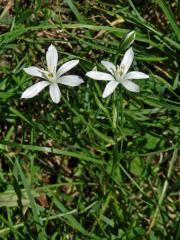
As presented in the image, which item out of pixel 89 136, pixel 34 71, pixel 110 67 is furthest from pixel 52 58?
pixel 89 136

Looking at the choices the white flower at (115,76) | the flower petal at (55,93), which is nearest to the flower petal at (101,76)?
the white flower at (115,76)

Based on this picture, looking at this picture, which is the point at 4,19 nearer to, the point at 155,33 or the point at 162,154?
the point at 155,33

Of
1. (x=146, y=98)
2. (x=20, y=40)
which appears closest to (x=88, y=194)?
(x=146, y=98)

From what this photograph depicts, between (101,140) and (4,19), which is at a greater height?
(4,19)

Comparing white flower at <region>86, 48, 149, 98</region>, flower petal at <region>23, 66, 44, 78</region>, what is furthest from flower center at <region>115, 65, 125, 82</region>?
flower petal at <region>23, 66, 44, 78</region>

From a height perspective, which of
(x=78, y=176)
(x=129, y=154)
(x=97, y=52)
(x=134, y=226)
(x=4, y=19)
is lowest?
(x=134, y=226)

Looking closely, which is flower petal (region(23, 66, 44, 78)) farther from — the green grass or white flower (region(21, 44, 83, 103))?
the green grass
